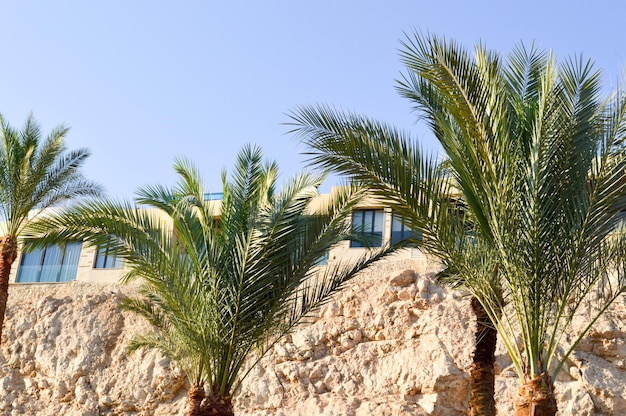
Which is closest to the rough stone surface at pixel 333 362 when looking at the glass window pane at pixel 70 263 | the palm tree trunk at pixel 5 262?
the glass window pane at pixel 70 263

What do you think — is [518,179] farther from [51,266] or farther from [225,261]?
[51,266]

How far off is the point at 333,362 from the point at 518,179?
14.0 m

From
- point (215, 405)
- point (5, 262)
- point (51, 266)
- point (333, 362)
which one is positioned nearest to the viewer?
point (215, 405)

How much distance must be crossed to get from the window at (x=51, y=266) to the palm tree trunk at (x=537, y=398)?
22.8m

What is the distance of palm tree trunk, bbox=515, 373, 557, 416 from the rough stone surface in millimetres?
10929

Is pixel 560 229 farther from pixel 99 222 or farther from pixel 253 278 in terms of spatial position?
pixel 99 222

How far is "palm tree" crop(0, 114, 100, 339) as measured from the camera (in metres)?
18.9

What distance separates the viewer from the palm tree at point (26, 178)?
62.1 feet

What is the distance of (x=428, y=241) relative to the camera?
9945mm

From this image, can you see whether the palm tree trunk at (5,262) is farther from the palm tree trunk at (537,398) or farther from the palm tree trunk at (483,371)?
the palm tree trunk at (537,398)

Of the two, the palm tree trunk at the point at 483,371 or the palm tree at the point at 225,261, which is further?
the palm tree trunk at the point at 483,371

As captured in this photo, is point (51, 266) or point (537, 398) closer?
point (537, 398)

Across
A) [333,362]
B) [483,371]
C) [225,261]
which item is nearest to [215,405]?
[225,261]

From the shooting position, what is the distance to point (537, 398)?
30.2ft
